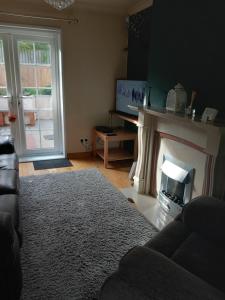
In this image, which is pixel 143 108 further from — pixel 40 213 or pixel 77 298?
pixel 77 298

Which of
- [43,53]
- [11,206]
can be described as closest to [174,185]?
[11,206]

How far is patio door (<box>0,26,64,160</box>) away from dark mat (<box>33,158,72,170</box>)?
8.8 inches

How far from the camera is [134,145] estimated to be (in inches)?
149

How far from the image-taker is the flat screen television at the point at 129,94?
3.26 metres

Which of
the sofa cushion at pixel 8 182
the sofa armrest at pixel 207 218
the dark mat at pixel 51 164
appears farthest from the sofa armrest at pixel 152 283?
the dark mat at pixel 51 164

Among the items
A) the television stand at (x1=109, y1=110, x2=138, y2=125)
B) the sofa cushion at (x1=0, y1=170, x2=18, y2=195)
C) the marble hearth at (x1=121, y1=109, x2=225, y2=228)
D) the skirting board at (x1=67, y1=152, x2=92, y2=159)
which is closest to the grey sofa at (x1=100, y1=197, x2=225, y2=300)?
the marble hearth at (x1=121, y1=109, x2=225, y2=228)

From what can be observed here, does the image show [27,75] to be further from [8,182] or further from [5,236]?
[5,236]

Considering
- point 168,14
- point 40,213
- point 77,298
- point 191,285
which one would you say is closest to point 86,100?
point 168,14

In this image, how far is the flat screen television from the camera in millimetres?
3264

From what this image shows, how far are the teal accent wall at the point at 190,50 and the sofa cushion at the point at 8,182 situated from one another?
1687 mm

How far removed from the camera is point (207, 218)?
143 cm

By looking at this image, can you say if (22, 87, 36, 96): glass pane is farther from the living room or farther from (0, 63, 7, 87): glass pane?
(0, 63, 7, 87): glass pane

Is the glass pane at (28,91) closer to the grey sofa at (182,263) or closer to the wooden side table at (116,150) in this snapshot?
the wooden side table at (116,150)

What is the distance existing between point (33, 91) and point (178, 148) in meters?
2.48
